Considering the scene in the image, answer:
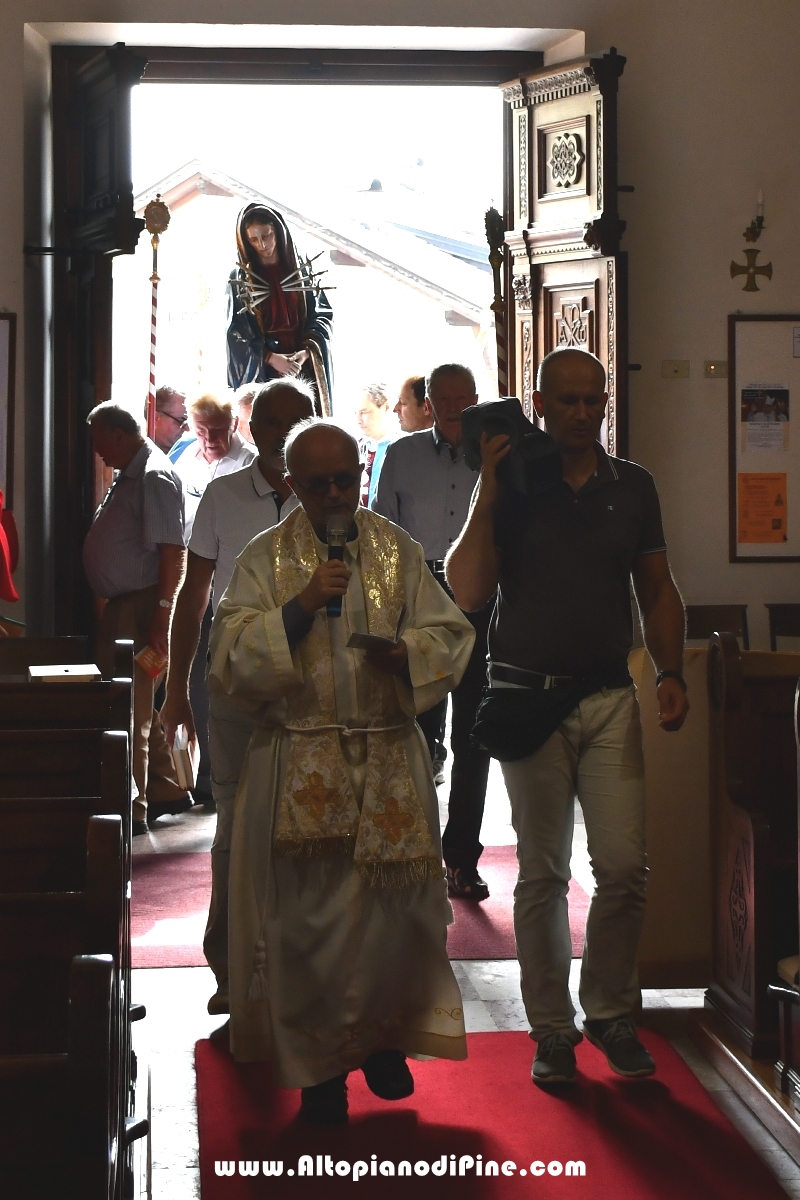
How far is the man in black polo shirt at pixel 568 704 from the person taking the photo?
132 inches

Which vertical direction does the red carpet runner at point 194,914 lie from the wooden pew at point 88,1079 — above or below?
below

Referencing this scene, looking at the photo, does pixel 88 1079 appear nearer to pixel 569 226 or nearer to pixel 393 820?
pixel 393 820

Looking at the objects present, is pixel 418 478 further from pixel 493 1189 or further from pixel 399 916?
pixel 493 1189

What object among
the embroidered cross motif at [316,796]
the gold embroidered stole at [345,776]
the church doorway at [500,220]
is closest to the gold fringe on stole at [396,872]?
the gold embroidered stole at [345,776]

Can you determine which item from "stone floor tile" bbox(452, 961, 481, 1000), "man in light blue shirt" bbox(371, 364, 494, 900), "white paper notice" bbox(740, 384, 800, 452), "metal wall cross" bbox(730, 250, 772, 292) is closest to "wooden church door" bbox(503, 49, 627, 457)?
"metal wall cross" bbox(730, 250, 772, 292)

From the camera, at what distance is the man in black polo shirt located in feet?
11.0

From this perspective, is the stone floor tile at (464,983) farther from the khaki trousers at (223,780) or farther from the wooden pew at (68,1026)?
the wooden pew at (68,1026)

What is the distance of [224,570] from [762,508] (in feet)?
13.5

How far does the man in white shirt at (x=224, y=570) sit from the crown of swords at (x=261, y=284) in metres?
4.79

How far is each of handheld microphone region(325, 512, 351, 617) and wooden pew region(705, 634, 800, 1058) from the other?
120 centimetres

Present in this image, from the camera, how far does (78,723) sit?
3.34 meters

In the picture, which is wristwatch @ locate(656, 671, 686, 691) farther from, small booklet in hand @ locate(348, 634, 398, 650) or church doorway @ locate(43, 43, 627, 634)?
church doorway @ locate(43, 43, 627, 634)

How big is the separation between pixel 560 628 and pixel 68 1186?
6.91 feet

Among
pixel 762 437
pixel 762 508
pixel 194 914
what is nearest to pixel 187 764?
pixel 194 914
